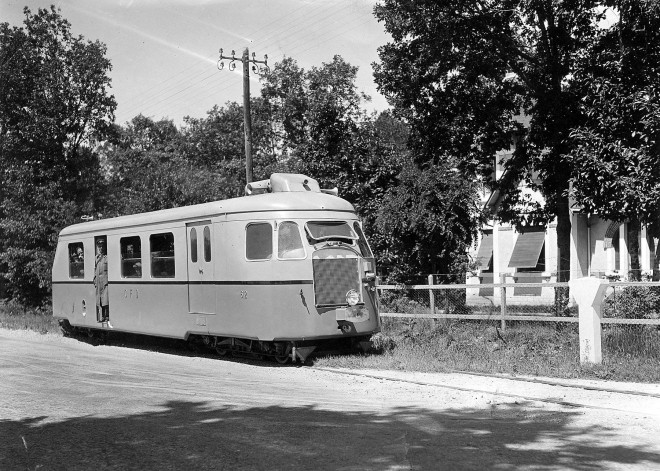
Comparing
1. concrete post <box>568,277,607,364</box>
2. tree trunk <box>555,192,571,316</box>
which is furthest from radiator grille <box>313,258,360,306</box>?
tree trunk <box>555,192,571,316</box>

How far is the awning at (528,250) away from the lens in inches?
1236

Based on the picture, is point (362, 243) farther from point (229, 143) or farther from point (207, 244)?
point (229, 143)

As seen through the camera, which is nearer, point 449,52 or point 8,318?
point 449,52

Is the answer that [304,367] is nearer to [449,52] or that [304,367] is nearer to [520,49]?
[449,52]

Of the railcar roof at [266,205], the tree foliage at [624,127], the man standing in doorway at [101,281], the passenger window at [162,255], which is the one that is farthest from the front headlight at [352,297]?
the man standing in doorway at [101,281]

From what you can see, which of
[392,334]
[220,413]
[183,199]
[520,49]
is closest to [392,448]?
[220,413]

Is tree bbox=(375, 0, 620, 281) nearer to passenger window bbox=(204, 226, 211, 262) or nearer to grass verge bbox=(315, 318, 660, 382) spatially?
grass verge bbox=(315, 318, 660, 382)

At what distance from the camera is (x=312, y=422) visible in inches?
297

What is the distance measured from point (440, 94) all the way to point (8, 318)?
53.4 feet

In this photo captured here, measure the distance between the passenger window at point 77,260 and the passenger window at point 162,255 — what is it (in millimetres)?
3779

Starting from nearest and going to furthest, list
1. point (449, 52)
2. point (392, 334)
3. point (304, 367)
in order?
point (304, 367)
point (392, 334)
point (449, 52)

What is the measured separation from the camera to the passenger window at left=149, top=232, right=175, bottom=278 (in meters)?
14.3

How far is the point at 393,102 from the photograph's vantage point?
18.9m

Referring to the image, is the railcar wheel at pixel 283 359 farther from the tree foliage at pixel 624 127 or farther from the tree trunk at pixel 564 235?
the tree trunk at pixel 564 235
